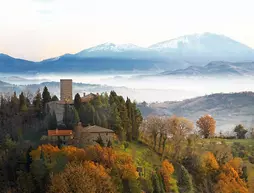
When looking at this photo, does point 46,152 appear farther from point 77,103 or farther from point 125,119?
point 125,119

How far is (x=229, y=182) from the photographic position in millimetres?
36875

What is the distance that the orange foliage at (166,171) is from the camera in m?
33.4

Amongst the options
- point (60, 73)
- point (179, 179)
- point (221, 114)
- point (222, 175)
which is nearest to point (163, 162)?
point (179, 179)

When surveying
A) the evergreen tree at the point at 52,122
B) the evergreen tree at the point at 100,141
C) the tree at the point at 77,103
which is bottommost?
the evergreen tree at the point at 100,141

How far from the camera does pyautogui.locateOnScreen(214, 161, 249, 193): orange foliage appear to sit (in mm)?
35969

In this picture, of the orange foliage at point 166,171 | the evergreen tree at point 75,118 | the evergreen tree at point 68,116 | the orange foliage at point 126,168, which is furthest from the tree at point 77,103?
the orange foliage at point 126,168

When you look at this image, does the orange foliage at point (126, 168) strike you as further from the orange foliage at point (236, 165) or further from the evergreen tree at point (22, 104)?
the evergreen tree at point (22, 104)

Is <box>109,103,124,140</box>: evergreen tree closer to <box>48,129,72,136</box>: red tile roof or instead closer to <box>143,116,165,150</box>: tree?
<box>143,116,165,150</box>: tree

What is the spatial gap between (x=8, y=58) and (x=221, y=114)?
7470cm

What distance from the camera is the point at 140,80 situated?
190m

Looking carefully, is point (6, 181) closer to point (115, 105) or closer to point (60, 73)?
point (115, 105)

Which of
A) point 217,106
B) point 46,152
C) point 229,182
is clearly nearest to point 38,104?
point 46,152

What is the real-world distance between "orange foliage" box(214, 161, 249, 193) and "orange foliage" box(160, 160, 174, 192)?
3.89 m

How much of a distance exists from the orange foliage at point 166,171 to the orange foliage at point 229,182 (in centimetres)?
389
